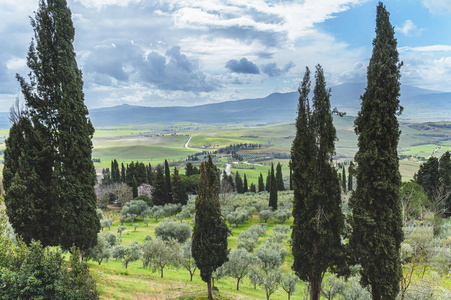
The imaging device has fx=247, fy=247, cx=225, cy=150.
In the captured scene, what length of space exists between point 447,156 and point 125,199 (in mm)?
69840

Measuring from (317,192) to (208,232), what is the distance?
787 centimetres

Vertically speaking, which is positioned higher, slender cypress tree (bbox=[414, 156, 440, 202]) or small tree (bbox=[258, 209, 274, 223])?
slender cypress tree (bbox=[414, 156, 440, 202])

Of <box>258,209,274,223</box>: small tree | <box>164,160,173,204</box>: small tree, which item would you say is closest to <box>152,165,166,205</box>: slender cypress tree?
<box>164,160,173,204</box>: small tree

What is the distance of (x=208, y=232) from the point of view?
17109 mm

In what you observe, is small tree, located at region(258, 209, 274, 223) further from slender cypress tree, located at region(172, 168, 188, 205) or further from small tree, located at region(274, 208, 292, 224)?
slender cypress tree, located at region(172, 168, 188, 205)

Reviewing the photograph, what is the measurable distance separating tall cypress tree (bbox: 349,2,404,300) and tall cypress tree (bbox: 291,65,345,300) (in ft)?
4.66

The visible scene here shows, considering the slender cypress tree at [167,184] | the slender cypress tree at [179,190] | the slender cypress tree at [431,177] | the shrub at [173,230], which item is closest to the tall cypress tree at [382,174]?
the shrub at [173,230]

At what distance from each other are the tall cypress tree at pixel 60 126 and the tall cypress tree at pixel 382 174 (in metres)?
16.4

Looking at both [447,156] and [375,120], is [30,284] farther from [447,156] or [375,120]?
[447,156]

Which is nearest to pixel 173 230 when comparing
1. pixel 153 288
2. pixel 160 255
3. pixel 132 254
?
pixel 132 254

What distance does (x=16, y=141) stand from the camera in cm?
1475

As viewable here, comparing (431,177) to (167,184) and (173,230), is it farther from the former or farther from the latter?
(167,184)

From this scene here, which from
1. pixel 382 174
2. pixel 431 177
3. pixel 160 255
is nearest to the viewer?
pixel 382 174

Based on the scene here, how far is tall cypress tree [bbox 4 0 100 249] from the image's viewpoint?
1501 centimetres
